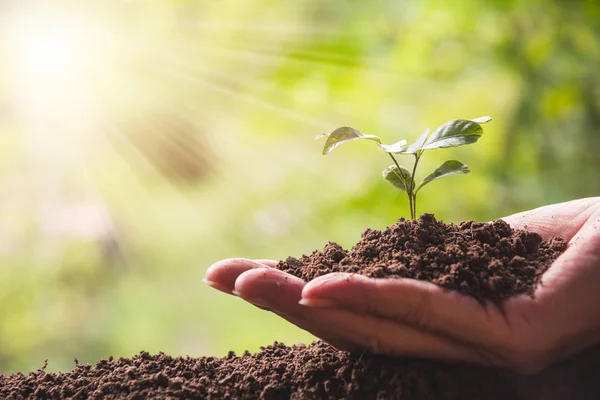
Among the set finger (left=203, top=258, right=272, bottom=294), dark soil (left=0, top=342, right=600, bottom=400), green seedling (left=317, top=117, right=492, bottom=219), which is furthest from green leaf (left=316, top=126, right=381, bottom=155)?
dark soil (left=0, top=342, right=600, bottom=400)

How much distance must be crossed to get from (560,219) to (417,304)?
0.50m

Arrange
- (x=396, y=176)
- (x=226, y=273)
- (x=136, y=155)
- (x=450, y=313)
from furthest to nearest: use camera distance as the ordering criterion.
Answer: (x=136, y=155) < (x=396, y=176) < (x=226, y=273) < (x=450, y=313)

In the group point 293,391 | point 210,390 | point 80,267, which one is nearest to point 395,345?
point 293,391

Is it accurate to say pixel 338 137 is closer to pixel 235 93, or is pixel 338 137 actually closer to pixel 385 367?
pixel 385 367

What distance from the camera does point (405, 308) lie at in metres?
0.75

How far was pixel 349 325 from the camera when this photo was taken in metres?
0.78

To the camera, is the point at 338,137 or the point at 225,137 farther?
the point at 225,137

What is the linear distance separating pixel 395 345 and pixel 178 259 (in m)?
1.76

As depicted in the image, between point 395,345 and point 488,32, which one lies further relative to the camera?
point 488,32

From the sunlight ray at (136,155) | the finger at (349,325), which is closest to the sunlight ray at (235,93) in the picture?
the sunlight ray at (136,155)

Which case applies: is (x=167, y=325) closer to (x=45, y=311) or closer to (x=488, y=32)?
(x=45, y=311)

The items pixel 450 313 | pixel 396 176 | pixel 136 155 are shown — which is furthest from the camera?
pixel 136 155

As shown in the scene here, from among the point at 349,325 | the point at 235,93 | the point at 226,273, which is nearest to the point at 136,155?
the point at 235,93

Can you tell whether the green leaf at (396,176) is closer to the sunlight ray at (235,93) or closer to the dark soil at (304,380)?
the dark soil at (304,380)
